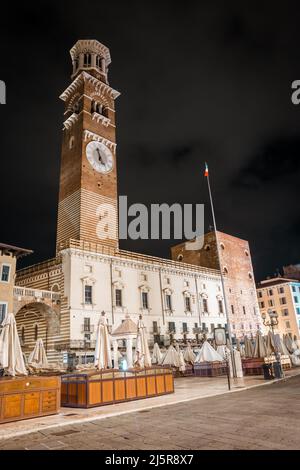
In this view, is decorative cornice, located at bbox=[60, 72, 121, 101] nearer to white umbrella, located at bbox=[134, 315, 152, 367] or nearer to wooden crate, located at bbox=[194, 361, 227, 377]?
wooden crate, located at bbox=[194, 361, 227, 377]

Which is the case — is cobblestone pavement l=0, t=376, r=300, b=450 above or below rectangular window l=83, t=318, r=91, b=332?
below

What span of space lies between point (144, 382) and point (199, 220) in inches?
815

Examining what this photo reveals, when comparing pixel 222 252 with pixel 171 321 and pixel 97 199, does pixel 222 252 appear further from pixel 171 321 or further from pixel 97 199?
pixel 97 199

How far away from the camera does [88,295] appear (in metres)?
33.1

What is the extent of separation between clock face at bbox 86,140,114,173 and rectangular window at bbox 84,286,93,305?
16.7m

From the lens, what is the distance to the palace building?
31875mm

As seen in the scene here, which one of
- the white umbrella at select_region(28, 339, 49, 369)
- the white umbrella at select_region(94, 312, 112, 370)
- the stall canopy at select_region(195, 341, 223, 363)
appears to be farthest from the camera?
the stall canopy at select_region(195, 341, 223, 363)

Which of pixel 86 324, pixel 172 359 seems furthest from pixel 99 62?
pixel 172 359

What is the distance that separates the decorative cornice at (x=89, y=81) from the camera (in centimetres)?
4704

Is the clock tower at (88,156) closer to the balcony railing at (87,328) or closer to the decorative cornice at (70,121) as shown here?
the decorative cornice at (70,121)

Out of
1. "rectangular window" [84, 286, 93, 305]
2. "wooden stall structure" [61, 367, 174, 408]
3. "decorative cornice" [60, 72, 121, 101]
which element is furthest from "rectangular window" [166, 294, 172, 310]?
"decorative cornice" [60, 72, 121, 101]

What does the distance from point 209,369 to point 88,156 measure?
29552mm

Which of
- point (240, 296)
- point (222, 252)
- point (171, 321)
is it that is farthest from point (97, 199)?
point (240, 296)
